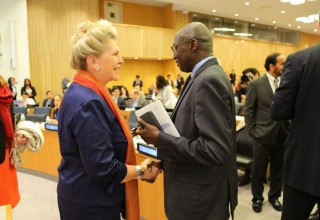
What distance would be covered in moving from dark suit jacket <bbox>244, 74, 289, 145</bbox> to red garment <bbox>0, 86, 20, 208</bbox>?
228cm

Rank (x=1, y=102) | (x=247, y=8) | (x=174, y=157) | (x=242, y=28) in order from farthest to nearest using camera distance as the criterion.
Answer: (x=242, y=28) < (x=247, y=8) < (x=1, y=102) < (x=174, y=157)

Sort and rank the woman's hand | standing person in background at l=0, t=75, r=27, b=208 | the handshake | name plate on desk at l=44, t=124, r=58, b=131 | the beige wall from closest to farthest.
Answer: the handshake
standing person in background at l=0, t=75, r=27, b=208
the woman's hand
name plate on desk at l=44, t=124, r=58, b=131
the beige wall

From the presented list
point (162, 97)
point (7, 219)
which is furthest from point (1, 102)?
point (162, 97)

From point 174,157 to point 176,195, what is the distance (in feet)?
0.69

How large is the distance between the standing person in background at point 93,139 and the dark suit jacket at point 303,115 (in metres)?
0.92

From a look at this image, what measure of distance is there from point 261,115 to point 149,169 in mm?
1952

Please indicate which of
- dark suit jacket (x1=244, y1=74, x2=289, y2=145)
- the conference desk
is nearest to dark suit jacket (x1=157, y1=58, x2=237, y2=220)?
the conference desk

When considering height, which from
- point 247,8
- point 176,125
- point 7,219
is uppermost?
point 247,8

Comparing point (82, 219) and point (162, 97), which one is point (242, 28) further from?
point (82, 219)

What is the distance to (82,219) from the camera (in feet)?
4.40

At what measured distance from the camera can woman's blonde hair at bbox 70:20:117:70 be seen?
1.33 meters

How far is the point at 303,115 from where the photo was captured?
169 centimetres

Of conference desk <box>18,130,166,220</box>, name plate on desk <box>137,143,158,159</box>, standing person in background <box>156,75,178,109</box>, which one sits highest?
standing person in background <box>156,75,178,109</box>

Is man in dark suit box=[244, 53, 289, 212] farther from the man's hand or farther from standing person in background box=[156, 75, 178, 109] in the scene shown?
standing person in background box=[156, 75, 178, 109]
